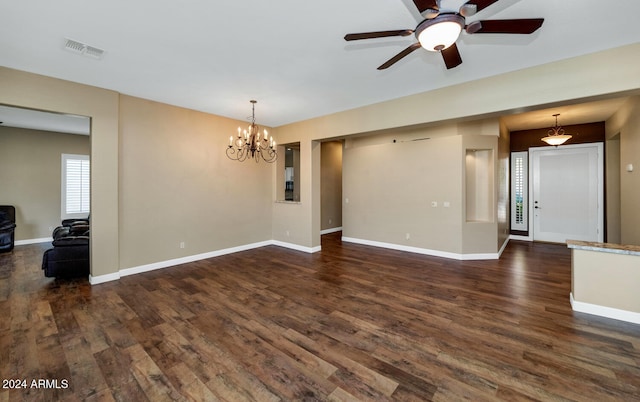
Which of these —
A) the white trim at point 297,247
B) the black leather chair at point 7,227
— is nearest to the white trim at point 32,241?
the black leather chair at point 7,227

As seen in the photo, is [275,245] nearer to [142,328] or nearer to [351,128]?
[351,128]

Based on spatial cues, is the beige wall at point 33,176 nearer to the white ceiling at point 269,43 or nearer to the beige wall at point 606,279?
the white ceiling at point 269,43

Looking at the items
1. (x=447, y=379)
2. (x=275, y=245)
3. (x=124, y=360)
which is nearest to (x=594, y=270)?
(x=447, y=379)

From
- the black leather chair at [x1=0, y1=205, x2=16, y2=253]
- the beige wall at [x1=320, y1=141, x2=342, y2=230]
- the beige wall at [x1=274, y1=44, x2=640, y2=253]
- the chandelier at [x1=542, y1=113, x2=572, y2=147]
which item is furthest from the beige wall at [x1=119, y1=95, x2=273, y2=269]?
the chandelier at [x1=542, y1=113, x2=572, y2=147]

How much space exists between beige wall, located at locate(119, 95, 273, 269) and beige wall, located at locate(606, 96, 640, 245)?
6.67 m

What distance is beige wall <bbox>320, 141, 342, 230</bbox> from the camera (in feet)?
27.8

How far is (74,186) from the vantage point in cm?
729

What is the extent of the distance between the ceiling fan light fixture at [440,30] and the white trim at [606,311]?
3.37 m

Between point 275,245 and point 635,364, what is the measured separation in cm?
574

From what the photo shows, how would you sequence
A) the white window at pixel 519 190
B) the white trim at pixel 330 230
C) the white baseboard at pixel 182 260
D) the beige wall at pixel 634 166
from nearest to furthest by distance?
the beige wall at pixel 634 166 < the white baseboard at pixel 182 260 < the white window at pixel 519 190 < the white trim at pixel 330 230

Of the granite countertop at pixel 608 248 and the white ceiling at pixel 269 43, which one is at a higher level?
the white ceiling at pixel 269 43

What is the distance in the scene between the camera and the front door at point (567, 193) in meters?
6.22

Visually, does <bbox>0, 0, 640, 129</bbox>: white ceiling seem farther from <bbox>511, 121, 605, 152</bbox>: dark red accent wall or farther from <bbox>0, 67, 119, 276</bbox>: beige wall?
<bbox>511, 121, 605, 152</bbox>: dark red accent wall

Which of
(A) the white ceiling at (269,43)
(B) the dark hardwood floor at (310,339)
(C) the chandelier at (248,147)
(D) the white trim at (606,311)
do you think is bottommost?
(B) the dark hardwood floor at (310,339)
